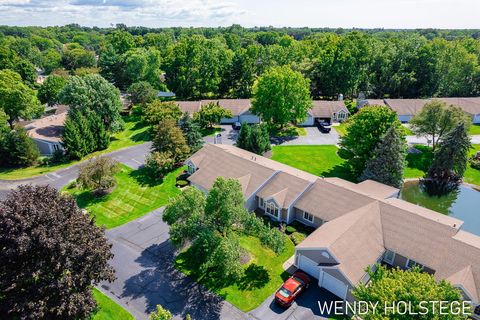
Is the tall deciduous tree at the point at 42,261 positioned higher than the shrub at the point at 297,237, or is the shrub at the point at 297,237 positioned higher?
the tall deciduous tree at the point at 42,261

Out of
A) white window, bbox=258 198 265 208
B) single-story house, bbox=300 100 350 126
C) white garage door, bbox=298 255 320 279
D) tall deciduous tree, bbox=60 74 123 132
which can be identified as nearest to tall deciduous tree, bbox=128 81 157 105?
tall deciduous tree, bbox=60 74 123 132

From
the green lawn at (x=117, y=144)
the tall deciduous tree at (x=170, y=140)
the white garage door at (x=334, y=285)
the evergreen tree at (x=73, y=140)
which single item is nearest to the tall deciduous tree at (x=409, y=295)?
the white garage door at (x=334, y=285)

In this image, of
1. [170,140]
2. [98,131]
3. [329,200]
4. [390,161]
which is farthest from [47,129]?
[390,161]

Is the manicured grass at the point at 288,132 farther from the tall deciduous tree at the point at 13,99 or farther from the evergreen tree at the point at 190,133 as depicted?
the tall deciduous tree at the point at 13,99

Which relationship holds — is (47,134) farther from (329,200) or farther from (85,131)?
(329,200)

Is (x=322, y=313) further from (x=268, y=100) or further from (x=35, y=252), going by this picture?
(x=268, y=100)

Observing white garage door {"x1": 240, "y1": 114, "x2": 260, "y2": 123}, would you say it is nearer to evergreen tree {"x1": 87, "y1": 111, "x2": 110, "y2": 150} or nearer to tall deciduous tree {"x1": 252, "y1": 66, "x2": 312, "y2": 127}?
tall deciduous tree {"x1": 252, "y1": 66, "x2": 312, "y2": 127}

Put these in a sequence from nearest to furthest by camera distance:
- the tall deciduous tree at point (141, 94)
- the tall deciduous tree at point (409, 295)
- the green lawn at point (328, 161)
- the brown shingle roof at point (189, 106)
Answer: the tall deciduous tree at point (409, 295)
the green lawn at point (328, 161)
the brown shingle roof at point (189, 106)
the tall deciduous tree at point (141, 94)
